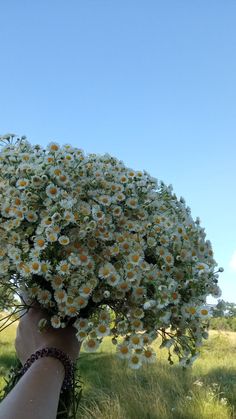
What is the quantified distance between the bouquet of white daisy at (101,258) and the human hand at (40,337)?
0.15ft

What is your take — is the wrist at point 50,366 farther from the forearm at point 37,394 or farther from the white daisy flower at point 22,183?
the white daisy flower at point 22,183

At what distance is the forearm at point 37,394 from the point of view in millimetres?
1175

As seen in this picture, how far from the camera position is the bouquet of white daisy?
4.63ft

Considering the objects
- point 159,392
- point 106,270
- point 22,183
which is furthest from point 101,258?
point 159,392

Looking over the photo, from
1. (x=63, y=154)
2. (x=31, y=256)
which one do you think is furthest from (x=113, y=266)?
(x=63, y=154)

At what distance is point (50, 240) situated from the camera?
4.60 ft

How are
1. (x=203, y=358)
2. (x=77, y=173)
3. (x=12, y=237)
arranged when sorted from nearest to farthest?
(x=12, y=237) < (x=77, y=173) < (x=203, y=358)

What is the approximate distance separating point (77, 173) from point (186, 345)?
710mm

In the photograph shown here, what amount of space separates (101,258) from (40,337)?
1.14 ft

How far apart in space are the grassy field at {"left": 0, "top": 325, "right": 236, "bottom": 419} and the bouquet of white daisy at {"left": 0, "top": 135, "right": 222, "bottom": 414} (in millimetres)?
3012

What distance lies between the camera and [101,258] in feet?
4.76

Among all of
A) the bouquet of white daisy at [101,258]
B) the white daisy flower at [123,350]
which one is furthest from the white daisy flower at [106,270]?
the white daisy flower at [123,350]

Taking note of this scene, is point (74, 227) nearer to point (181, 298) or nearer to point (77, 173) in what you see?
point (77, 173)

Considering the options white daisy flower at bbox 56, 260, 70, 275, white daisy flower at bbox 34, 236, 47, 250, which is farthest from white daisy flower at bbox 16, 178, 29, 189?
white daisy flower at bbox 56, 260, 70, 275
